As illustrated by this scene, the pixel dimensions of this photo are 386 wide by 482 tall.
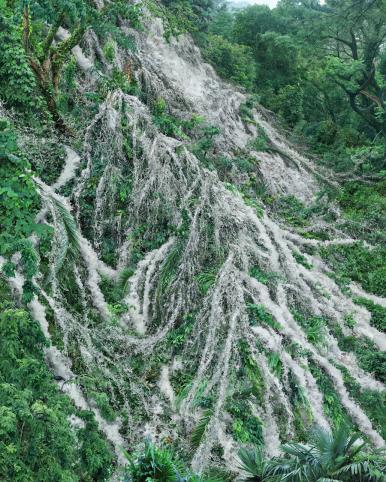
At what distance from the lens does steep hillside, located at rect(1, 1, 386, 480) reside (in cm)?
493

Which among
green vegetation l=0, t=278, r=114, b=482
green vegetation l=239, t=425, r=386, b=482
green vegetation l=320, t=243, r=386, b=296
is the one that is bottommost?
green vegetation l=239, t=425, r=386, b=482

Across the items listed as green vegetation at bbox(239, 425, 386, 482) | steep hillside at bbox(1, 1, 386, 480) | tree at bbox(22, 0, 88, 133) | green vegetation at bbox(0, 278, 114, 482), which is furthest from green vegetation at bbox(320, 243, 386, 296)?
green vegetation at bbox(0, 278, 114, 482)

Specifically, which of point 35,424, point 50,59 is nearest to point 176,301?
point 35,424

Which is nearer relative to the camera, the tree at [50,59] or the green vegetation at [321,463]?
the green vegetation at [321,463]

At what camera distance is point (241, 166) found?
9781 mm

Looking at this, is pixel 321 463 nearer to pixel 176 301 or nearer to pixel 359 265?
Result: pixel 176 301

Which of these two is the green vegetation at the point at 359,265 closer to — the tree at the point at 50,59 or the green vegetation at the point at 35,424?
the tree at the point at 50,59

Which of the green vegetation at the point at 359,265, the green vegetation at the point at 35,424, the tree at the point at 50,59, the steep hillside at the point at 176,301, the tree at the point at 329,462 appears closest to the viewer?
the green vegetation at the point at 35,424

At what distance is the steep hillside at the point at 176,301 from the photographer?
4.93 m

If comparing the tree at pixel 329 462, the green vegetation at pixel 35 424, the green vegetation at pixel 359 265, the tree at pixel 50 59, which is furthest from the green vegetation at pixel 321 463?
the tree at pixel 50 59

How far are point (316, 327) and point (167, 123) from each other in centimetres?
433

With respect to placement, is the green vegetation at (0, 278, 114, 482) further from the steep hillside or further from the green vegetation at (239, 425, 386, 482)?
the green vegetation at (239, 425, 386, 482)

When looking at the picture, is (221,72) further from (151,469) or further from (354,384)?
(151,469)

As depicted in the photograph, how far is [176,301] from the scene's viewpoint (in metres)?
5.87
